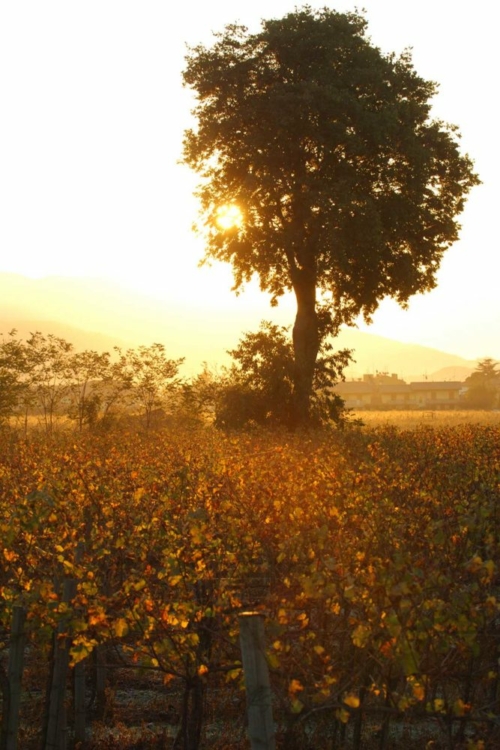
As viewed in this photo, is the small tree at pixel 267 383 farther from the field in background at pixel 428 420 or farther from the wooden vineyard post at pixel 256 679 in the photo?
the wooden vineyard post at pixel 256 679

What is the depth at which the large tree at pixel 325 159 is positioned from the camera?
30.6 m

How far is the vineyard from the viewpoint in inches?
199

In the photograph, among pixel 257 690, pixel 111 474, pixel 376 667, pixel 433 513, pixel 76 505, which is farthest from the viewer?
pixel 111 474

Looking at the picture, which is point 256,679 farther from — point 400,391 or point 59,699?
point 400,391

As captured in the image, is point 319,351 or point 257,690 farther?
point 319,351

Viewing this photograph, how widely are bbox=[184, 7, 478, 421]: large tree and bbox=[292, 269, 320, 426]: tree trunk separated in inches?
5.4

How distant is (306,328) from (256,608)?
29455 millimetres

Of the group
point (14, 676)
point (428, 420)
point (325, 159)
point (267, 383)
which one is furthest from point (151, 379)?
point (14, 676)

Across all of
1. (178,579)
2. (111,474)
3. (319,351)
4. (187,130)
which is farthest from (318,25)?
(178,579)

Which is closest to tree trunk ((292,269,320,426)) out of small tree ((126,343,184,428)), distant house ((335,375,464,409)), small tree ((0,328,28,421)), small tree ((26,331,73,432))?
small tree ((126,343,184,428))

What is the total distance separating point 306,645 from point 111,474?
21.2ft

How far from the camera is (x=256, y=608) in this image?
5953 millimetres

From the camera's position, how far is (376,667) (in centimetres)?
563

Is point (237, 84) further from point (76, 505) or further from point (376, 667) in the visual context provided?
point (376, 667)
